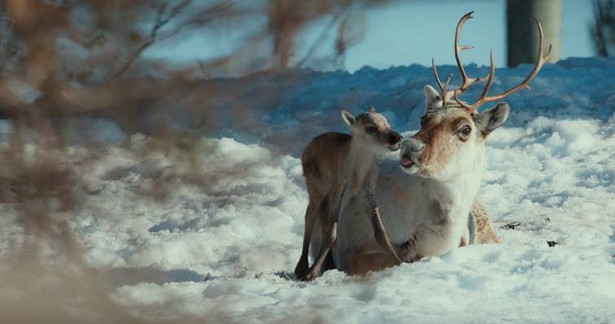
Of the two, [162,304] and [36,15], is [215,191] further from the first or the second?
[36,15]

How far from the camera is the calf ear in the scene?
258 inches

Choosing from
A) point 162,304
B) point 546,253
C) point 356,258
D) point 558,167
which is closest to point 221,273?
point 356,258

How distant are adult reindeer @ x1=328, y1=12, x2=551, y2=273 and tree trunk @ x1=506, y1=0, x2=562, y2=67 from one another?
7.78 m

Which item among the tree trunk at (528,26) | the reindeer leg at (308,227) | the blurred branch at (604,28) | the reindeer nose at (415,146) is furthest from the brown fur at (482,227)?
the blurred branch at (604,28)

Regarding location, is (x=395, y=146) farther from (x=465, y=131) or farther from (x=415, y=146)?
(x=415, y=146)

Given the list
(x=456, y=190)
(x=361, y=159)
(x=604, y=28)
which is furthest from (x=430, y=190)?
(x=604, y=28)

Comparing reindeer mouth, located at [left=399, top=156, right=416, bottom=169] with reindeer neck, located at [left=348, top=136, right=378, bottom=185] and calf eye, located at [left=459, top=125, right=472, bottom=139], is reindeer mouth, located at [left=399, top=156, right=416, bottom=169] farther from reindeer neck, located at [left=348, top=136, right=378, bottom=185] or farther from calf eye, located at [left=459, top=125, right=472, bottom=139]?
reindeer neck, located at [left=348, top=136, right=378, bottom=185]

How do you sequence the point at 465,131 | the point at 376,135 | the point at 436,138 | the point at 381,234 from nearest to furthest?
the point at 436,138
the point at 465,131
the point at 381,234
the point at 376,135

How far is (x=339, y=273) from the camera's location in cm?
637

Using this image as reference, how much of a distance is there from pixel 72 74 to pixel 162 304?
43cm

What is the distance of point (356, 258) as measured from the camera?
22.2 ft

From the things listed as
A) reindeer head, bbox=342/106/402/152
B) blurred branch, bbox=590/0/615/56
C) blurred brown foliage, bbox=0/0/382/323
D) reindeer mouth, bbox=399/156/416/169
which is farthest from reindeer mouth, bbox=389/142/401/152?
blurred branch, bbox=590/0/615/56

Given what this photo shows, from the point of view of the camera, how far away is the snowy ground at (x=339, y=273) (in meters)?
1.85

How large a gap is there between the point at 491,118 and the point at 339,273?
1234 millimetres
